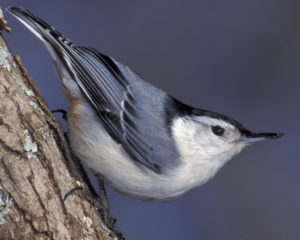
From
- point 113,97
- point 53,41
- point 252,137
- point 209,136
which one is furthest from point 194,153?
point 53,41

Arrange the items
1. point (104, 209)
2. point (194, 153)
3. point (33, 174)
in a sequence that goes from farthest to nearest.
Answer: point (194, 153) < point (104, 209) < point (33, 174)

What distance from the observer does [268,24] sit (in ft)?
11.2

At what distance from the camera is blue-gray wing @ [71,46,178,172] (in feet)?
6.91

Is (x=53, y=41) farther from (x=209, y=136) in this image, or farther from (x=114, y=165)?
(x=209, y=136)

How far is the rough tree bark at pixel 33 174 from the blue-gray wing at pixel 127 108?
30cm

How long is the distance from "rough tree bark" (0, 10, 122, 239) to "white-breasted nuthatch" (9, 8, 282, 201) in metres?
0.23

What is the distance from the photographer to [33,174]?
168 centimetres

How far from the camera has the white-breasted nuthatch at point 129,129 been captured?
81.6 inches

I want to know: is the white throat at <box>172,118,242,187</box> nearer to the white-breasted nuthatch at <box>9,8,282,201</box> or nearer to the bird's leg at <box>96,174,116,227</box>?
the white-breasted nuthatch at <box>9,8,282,201</box>

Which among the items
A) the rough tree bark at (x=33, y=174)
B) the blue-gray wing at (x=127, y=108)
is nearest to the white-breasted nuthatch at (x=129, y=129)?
the blue-gray wing at (x=127, y=108)

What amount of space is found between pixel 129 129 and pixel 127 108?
95 millimetres

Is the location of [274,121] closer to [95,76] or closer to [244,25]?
[244,25]

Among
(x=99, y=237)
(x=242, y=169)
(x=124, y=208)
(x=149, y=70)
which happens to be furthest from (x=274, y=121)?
(x=99, y=237)

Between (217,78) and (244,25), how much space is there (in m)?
0.43
